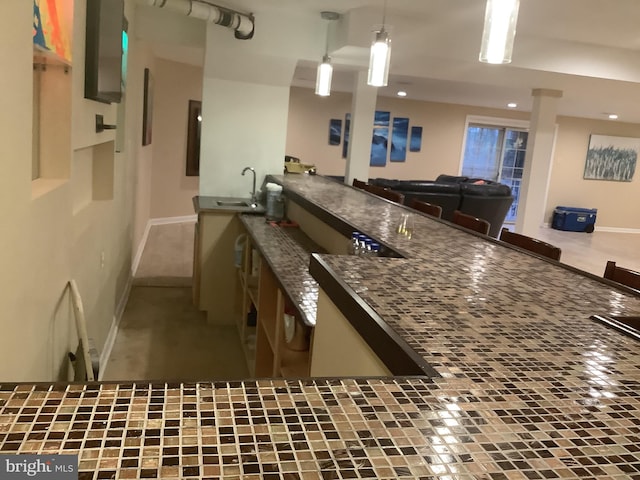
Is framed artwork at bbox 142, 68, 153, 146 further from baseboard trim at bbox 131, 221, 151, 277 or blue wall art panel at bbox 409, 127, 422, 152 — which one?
blue wall art panel at bbox 409, 127, 422, 152

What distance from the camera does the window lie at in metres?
10.6

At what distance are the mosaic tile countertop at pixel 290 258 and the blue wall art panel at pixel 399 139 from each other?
6.31 meters

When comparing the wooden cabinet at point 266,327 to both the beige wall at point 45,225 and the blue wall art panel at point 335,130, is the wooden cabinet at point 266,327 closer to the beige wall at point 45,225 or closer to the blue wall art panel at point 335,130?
the beige wall at point 45,225

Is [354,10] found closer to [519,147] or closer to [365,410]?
[365,410]

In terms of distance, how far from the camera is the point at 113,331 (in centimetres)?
395

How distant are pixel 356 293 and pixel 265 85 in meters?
4.04

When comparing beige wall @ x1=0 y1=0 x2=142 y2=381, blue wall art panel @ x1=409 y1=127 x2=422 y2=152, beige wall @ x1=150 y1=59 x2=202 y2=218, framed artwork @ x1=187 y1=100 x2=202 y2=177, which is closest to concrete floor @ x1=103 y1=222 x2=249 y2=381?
beige wall @ x1=0 y1=0 x2=142 y2=381

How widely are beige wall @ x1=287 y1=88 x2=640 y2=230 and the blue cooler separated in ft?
0.80

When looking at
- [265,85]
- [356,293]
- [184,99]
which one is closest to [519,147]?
[184,99]

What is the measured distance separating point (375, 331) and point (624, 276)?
1.30 meters

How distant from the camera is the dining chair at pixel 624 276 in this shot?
1.94m

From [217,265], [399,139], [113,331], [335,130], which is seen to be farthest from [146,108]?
[399,139]

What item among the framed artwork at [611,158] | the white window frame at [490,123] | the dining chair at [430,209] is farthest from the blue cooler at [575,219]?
the dining chair at [430,209]

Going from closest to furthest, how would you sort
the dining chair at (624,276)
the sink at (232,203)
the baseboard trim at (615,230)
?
the dining chair at (624,276) → the sink at (232,203) → the baseboard trim at (615,230)
